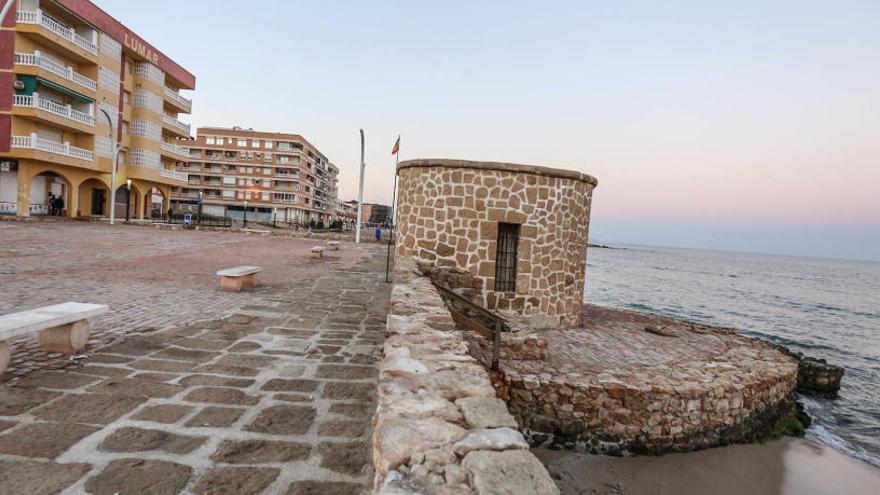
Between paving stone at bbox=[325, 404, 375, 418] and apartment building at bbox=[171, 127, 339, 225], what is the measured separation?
6386 cm

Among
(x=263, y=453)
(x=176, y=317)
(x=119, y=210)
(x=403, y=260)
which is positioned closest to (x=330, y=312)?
(x=176, y=317)

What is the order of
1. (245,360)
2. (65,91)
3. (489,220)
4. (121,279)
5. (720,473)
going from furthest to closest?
1. (65,91)
2. (489,220)
3. (121,279)
4. (720,473)
5. (245,360)

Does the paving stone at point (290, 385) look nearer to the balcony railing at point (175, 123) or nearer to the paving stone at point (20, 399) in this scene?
the paving stone at point (20, 399)

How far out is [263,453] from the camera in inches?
105

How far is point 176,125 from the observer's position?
36.5 metres

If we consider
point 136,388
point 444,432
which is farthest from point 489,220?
point 444,432

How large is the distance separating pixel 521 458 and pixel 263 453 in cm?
171

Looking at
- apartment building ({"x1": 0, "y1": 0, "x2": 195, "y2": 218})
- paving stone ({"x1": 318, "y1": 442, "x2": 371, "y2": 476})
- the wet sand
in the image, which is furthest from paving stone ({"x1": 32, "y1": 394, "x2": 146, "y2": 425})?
apartment building ({"x1": 0, "y1": 0, "x2": 195, "y2": 218})

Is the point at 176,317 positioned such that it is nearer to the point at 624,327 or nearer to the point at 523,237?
the point at 523,237

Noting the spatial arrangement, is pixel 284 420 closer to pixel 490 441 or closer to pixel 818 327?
pixel 490 441

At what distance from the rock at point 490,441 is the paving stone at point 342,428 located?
1.21 meters

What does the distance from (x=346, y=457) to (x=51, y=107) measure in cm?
3175

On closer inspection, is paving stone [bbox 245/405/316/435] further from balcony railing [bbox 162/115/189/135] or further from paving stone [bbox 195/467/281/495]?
balcony railing [bbox 162/115/189/135]

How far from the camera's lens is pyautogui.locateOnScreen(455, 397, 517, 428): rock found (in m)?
2.21
